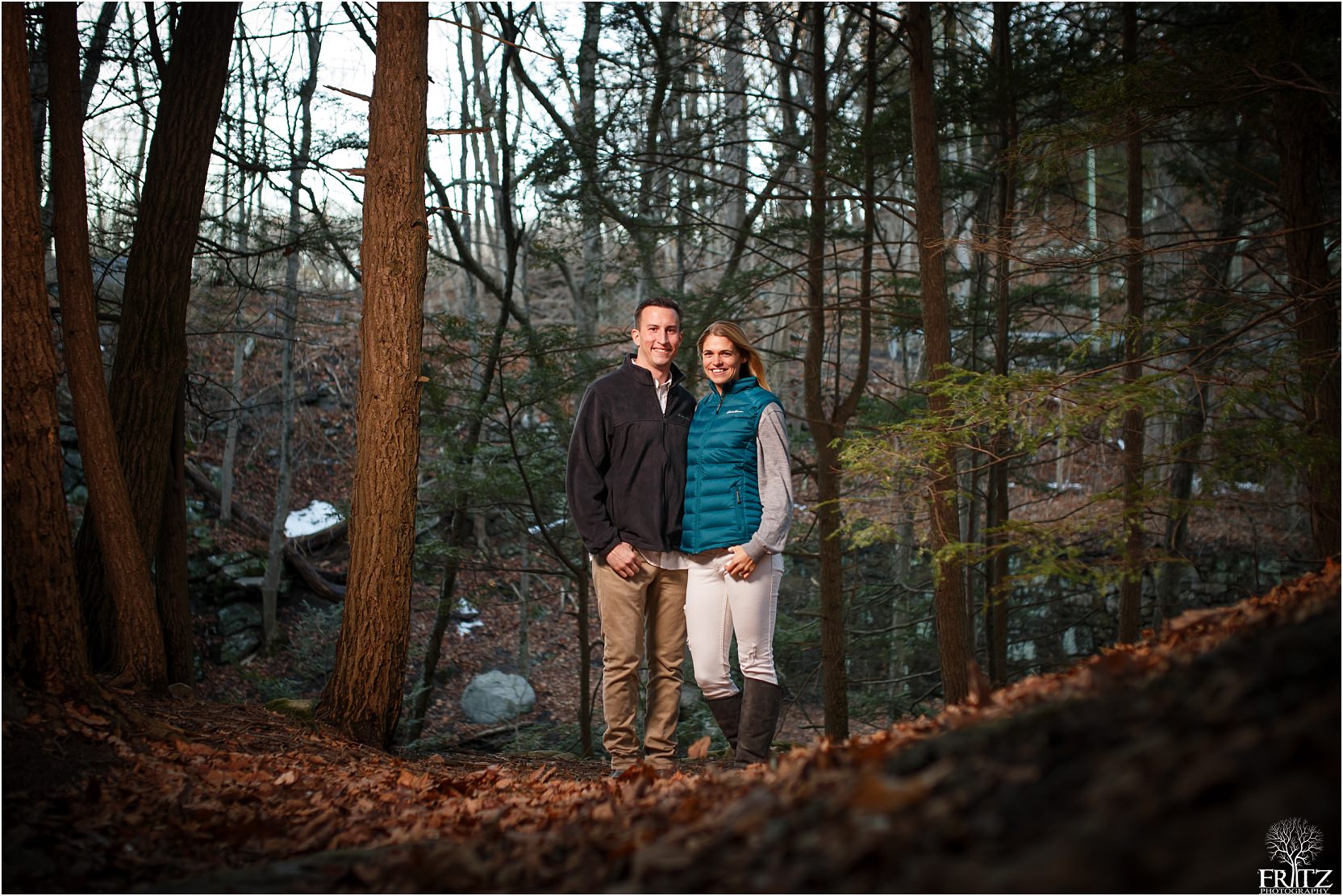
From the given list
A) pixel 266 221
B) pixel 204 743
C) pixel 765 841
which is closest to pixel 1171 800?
pixel 765 841

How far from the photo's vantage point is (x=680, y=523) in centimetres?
456

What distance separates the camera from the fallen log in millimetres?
15602

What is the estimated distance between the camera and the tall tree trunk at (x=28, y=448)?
397 centimetres

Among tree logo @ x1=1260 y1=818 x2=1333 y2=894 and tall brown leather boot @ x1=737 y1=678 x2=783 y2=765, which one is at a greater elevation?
tree logo @ x1=1260 y1=818 x2=1333 y2=894

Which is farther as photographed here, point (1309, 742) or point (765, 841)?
point (765, 841)

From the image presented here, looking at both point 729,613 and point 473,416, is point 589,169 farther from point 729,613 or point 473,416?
point 729,613

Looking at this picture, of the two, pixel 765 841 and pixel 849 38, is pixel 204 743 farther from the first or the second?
pixel 849 38

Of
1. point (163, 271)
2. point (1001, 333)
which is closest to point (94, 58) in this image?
point (163, 271)

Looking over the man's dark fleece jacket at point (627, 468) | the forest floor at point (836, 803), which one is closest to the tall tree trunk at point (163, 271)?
the forest floor at point (836, 803)

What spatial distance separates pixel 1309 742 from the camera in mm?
1644

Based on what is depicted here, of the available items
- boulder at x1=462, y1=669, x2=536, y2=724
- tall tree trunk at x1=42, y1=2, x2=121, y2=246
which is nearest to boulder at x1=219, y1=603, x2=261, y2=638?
boulder at x1=462, y1=669, x2=536, y2=724

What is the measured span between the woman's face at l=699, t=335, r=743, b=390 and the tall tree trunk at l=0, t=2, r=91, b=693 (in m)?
2.86

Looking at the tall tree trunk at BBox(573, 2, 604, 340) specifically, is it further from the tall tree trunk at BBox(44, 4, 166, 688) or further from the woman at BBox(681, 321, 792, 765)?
the woman at BBox(681, 321, 792, 765)

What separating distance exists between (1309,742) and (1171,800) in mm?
260
